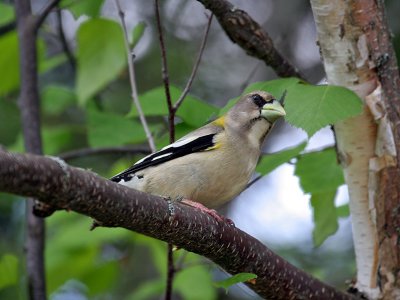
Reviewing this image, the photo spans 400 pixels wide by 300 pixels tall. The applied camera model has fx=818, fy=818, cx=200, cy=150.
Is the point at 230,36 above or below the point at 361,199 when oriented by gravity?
above

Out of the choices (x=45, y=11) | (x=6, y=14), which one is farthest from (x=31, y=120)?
(x=6, y=14)

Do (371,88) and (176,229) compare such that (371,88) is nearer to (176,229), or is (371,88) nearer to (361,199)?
(361,199)

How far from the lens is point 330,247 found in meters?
8.41

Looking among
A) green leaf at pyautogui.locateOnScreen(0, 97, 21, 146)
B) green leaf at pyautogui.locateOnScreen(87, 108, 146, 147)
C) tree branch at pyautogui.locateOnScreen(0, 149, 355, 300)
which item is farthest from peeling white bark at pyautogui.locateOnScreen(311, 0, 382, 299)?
green leaf at pyautogui.locateOnScreen(0, 97, 21, 146)

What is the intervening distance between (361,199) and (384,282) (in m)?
0.45

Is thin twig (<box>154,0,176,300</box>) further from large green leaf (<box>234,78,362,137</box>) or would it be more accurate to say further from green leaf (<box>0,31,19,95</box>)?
green leaf (<box>0,31,19,95</box>)

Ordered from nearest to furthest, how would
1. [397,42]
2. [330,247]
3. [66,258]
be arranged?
[66,258]
[397,42]
[330,247]

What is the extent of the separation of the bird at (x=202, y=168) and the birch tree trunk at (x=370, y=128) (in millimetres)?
455

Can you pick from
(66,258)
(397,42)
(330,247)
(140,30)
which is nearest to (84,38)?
(140,30)

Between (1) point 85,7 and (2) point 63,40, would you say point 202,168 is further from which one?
(2) point 63,40

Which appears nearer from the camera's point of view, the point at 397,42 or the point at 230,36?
the point at 230,36

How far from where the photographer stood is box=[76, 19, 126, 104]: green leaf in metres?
5.50

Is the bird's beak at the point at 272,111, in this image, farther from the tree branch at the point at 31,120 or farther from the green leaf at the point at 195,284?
the green leaf at the point at 195,284

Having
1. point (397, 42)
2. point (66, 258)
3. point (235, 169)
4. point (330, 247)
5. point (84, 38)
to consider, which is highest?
point (84, 38)
